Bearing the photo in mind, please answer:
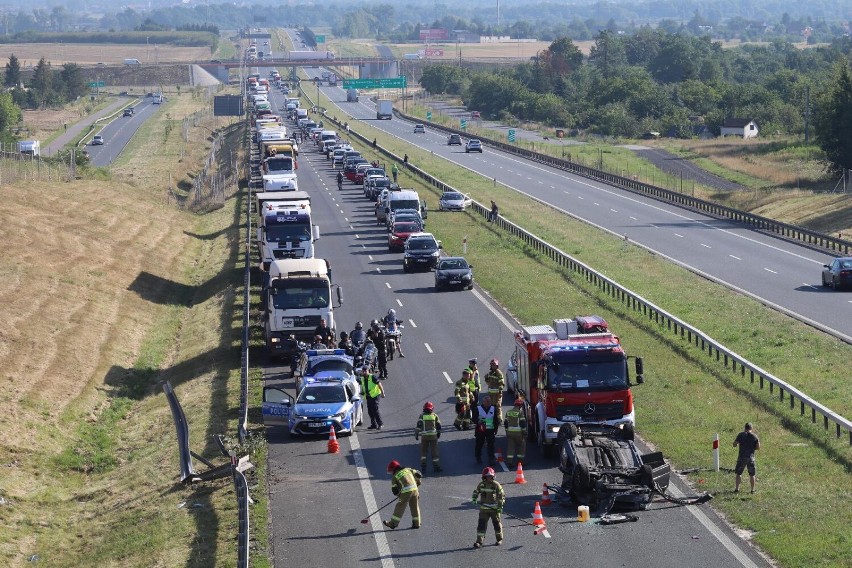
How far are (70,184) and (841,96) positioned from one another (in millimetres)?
50821

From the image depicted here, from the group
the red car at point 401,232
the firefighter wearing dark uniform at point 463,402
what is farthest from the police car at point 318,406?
the red car at point 401,232

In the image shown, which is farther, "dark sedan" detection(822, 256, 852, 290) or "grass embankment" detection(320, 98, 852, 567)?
"dark sedan" detection(822, 256, 852, 290)

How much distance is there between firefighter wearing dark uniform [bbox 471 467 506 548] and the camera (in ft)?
70.1

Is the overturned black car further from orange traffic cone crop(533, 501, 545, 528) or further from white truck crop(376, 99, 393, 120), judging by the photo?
white truck crop(376, 99, 393, 120)

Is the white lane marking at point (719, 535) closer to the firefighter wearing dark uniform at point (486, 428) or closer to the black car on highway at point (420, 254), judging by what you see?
the firefighter wearing dark uniform at point (486, 428)

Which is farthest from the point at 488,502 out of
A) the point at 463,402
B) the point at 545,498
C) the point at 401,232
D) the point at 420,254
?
the point at 401,232

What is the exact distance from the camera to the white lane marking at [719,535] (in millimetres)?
20719

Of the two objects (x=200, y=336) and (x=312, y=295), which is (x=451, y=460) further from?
(x=200, y=336)

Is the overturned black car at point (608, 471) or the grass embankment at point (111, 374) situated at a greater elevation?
the overturned black car at point (608, 471)

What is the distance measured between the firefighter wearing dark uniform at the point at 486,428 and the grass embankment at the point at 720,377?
3.51m

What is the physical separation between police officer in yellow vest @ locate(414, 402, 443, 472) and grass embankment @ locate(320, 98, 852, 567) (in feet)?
15.2

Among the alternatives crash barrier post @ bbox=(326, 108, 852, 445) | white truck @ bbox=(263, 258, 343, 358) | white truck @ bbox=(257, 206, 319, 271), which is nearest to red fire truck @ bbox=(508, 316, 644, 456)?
crash barrier post @ bbox=(326, 108, 852, 445)

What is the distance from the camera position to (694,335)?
40000 mm

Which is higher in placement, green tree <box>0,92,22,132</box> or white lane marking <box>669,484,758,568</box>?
white lane marking <box>669,484,758,568</box>
